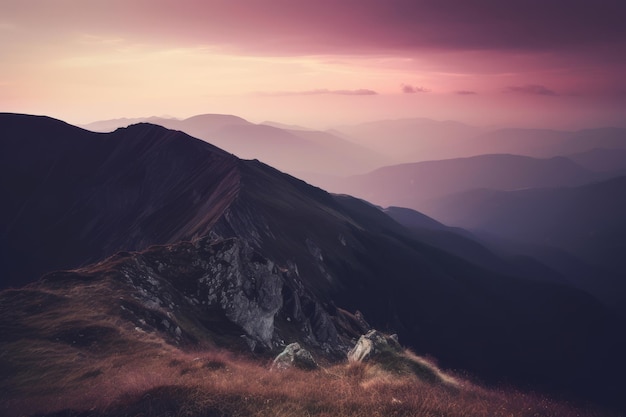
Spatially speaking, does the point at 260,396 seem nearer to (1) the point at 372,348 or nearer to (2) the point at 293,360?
(2) the point at 293,360

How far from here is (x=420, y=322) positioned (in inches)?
6412

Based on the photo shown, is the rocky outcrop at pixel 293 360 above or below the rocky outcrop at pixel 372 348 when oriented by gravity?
below

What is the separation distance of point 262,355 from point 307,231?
92257 mm

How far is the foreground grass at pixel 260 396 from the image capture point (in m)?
13.6

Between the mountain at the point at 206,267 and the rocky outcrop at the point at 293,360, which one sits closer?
the rocky outcrop at the point at 293,360

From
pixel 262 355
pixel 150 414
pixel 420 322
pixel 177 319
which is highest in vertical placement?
pixel 150 414

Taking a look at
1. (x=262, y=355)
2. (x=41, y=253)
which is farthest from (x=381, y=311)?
(x=41, y=253)

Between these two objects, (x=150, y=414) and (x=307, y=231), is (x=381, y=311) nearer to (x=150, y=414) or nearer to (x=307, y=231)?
(x=307, y=231)

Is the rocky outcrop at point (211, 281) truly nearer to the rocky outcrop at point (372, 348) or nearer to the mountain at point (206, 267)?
the mountain at point (206, 267)

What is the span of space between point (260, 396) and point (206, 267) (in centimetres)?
3491

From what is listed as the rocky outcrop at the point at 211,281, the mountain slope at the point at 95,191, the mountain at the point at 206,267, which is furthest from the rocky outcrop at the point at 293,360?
the mountain slope at the point at 95,191

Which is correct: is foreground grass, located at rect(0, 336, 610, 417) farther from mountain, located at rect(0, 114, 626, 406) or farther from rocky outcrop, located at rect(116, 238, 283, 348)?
rocky outcrop, located at rect(116, 238, 283, 348)

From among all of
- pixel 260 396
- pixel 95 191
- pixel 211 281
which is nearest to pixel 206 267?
pixel 211 281

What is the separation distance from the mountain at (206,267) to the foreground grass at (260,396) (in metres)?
8.48
